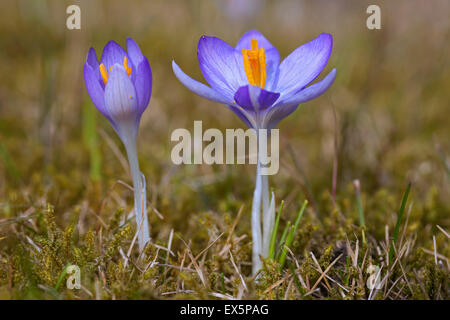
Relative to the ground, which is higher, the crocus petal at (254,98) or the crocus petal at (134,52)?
the crocus petal at (134,52)

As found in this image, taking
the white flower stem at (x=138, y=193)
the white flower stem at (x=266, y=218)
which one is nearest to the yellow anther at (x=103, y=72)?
the white flower stem at (x=138, y=193)

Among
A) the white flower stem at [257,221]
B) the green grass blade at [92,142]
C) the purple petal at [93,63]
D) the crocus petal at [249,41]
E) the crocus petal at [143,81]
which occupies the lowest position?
the white flower stem at [257,221]

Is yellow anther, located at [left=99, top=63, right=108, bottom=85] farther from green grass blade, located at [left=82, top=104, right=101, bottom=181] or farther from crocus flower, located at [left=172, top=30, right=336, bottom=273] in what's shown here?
green grass blade, located at [left=82, top=104, right=101, bottom=181]

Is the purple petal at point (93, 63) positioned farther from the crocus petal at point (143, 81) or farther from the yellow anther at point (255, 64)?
the yellow anther at point (255, 64)

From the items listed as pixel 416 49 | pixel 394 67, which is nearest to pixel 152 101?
pixel 394 67

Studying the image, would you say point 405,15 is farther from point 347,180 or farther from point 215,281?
point 215,281

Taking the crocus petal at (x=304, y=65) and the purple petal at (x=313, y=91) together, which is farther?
the crocus petal at (x=304, y=65)
